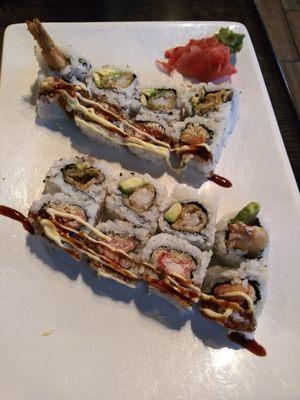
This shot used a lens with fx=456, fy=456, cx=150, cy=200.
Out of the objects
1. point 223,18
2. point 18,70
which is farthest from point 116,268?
point 223,18

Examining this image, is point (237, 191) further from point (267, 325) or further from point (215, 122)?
point (267, 325)

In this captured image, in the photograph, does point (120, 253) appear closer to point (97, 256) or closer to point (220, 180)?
point (97, 256)

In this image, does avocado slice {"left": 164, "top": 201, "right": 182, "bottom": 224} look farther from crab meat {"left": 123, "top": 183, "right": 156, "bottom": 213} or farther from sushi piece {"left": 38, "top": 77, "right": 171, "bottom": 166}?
sushi piece {"left": 38, "top": 77, "right": 171, "bottom": 166}

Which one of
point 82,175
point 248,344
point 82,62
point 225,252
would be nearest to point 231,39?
point 82,62

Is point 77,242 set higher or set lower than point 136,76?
lower

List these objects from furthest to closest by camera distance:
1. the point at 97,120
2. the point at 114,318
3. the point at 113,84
Result: the point at 113,84
the point at 97,120
the point at 114,318

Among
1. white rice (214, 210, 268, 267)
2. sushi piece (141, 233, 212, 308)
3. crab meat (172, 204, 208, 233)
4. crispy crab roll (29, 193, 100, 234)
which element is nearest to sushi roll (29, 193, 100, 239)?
crispy crab roll (29, 193, 100, 234)
